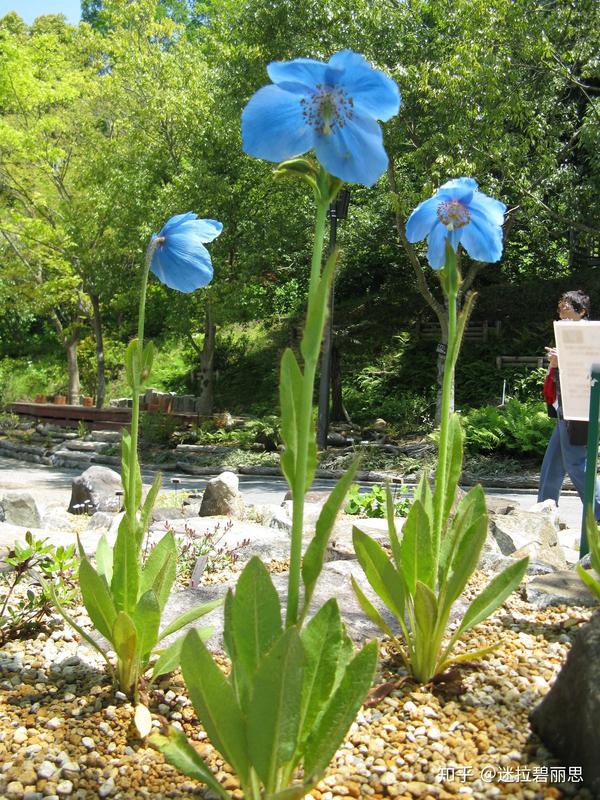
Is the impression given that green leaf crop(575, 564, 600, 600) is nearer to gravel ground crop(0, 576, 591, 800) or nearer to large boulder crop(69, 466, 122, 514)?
gravel ground crop(0, 576, 591, 800)

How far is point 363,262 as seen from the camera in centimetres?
1847

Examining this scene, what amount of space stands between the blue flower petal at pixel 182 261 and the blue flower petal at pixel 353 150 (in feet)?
2.60

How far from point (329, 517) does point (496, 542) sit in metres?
2.91

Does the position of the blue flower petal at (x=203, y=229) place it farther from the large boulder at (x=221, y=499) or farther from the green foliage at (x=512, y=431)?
the green foliage at (x=512, y=431)


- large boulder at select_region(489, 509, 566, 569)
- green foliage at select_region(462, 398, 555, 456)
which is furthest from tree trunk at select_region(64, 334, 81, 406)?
large boulder at select_region(489, 509, 566, 569)

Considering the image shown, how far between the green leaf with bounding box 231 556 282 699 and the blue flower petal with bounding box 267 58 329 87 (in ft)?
3.11

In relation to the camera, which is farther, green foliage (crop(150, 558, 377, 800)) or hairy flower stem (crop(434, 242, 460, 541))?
hairy flower stem (crop(434, 242, 460, 541))

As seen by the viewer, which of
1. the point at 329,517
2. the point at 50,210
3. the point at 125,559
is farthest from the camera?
the point at 50,210

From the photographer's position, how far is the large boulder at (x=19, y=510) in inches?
210

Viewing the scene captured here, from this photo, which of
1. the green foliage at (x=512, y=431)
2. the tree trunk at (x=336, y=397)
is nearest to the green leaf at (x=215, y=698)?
the green foliage at (x=512, y=431)

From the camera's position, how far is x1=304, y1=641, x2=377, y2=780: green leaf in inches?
56.3

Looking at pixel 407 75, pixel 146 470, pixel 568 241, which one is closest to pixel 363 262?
pixel 568 241

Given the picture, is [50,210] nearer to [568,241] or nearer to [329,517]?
[568,241]

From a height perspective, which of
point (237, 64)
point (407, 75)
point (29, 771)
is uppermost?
point (237, 64)
